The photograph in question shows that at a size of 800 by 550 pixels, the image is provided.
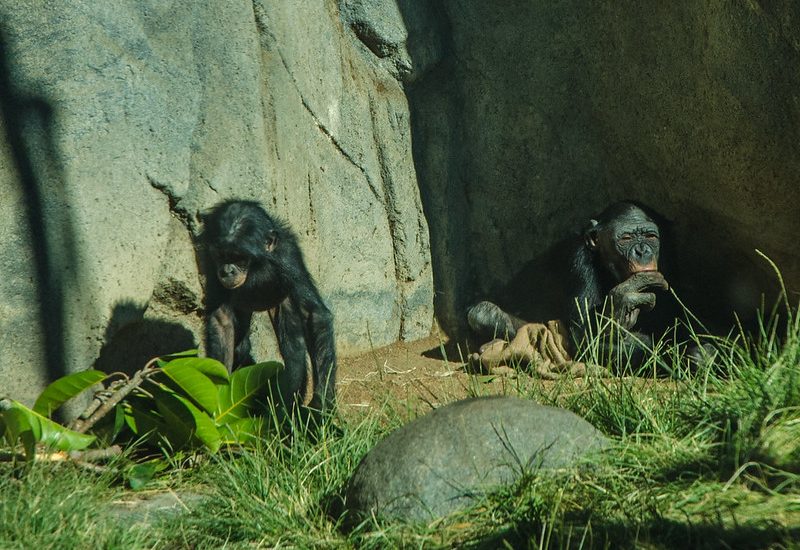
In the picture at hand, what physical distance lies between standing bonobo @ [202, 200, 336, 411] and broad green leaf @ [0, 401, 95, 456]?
1299mm

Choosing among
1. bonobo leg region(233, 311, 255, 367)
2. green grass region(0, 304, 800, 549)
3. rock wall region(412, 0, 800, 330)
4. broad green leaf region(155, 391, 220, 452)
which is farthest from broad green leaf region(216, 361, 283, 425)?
rock wall region(412, 0, 800, 330)

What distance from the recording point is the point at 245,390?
4.67m

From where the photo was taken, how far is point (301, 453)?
426 cm

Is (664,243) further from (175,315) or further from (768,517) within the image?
(768,517)

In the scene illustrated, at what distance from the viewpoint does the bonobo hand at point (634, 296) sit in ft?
21.8

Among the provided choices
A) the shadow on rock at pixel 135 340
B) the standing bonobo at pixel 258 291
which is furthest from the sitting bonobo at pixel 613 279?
the shadow on rock at pixel 135 340

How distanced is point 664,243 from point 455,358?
177 centimetres

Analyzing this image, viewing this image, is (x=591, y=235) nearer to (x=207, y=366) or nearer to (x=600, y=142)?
(x=600, y=142)

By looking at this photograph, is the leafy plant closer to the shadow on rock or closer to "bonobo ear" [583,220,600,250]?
the shadow on rock

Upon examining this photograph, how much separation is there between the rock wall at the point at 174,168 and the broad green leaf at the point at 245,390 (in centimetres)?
87

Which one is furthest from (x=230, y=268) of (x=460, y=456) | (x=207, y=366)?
(x=460, y=456)

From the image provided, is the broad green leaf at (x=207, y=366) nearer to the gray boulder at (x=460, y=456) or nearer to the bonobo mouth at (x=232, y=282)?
the bonobo mouth at (x=232, y=282)

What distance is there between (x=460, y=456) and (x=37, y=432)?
1885 mm

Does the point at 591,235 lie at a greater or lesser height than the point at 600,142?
lesser
